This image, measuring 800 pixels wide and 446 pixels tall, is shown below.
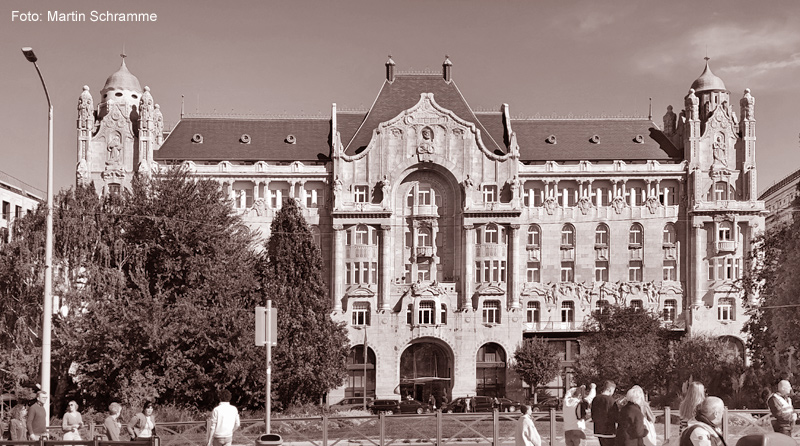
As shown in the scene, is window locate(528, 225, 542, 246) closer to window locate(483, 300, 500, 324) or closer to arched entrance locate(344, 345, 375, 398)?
window locate(483, 300, 500, 324)

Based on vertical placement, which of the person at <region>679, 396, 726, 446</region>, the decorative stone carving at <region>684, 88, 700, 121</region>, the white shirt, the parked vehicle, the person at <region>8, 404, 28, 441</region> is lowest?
the parked vehicle

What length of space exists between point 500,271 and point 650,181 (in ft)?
52.0

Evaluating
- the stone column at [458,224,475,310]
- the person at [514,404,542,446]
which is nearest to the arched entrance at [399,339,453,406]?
the stone column at [458,224,475,310]

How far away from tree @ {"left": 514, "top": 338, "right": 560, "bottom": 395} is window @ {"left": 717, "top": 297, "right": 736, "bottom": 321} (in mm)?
15325

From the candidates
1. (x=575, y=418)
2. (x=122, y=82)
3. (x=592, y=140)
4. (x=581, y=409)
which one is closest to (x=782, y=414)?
(x=581, y=409)

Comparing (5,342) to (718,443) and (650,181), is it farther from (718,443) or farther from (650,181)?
(650,181)

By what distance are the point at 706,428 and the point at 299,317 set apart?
48.1 meters

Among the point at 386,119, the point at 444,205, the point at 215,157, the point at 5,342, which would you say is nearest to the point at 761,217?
the point at 444,205

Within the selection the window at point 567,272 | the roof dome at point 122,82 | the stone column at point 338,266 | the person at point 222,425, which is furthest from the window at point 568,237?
the person at point 222,425

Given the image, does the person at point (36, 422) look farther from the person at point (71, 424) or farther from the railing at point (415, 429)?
the railing at point (415, 429)

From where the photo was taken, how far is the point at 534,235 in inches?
3952

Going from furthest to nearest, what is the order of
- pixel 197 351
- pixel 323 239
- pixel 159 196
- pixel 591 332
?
pixel 323 239 < pixel 591 332 < pixel 159 196 < pixel 197 351

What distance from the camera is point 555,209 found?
10056 cm

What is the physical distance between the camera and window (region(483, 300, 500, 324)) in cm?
9562
